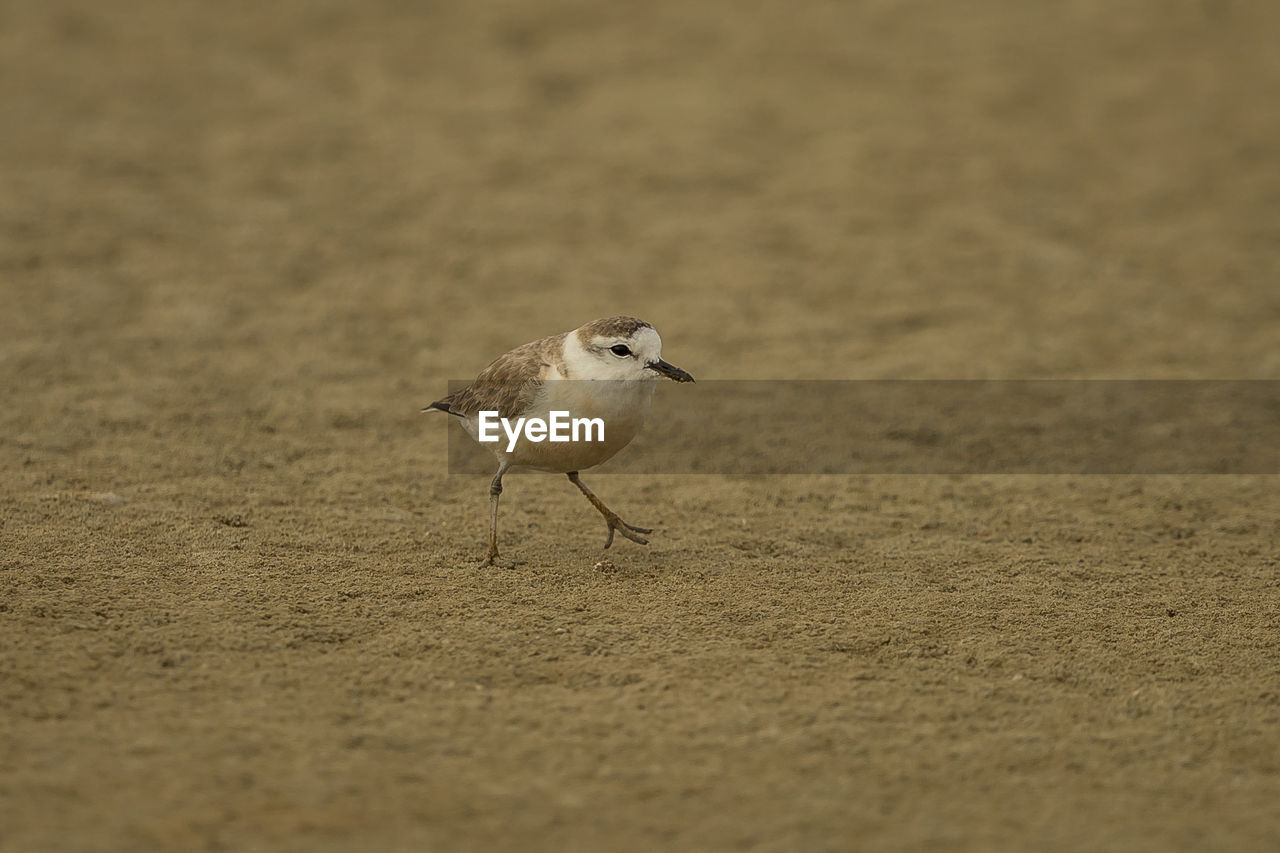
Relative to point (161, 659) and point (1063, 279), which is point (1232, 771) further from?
point (1063, 279)

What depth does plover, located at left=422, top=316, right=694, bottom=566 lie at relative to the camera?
484 cm

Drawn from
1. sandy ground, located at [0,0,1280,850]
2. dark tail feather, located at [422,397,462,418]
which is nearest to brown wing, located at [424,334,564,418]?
dark tail feather, located at [422,397,462,418]

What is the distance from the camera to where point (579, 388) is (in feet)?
16.0

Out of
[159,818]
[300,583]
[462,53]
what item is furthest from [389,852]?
[462,53]

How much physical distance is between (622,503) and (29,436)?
112 inches

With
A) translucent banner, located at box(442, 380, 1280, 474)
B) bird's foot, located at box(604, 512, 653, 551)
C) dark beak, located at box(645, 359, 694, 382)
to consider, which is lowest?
bird's foot, located at box(604, 512, 653, 551)

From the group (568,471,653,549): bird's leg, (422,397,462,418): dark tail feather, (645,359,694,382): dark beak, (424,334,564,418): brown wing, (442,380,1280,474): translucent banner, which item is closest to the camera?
(645,359,694,382): dark beak

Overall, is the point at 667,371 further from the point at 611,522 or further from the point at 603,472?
the point at 603,472

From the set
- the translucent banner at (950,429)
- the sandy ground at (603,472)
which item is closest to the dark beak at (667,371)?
the sandy ground at (603,472)

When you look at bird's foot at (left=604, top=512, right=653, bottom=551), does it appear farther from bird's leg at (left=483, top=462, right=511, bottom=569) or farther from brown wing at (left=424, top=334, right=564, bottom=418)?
brown wing at (left=424, top=334, right=564, bottom=418)

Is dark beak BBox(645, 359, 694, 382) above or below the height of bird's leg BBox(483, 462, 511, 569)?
above

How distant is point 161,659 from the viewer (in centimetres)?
421

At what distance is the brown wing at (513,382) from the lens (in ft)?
16.6

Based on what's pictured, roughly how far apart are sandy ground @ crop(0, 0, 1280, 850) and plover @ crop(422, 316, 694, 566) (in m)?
0.48
